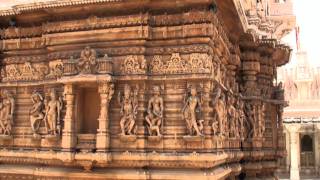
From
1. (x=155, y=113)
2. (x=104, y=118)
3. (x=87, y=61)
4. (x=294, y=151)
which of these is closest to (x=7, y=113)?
(x=87, y=61)

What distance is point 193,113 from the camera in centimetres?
893

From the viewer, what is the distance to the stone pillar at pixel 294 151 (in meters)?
33.2

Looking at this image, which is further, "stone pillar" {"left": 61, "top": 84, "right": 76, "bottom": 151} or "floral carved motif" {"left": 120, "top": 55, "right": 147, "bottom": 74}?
"stone pillar" {"left": 61, "top": 84, "right": 76, "bottom": 151}

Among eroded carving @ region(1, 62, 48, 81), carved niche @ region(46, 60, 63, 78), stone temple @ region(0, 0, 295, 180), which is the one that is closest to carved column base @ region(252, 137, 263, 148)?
stone temple @ region(0, 0, 295, 180)

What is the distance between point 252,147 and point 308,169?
26718mm

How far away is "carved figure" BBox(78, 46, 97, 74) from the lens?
31.8 ft

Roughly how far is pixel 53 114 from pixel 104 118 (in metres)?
1.51

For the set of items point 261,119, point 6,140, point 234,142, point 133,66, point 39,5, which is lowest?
point 234,142

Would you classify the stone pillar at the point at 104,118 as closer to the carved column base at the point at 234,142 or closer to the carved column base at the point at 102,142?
the carved column base at the point at 102,142

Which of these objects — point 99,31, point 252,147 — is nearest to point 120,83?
point 99,31

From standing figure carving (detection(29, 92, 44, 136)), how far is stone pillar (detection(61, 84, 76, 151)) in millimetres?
956

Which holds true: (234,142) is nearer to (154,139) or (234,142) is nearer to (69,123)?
(154,139)

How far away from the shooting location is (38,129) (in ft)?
34.1

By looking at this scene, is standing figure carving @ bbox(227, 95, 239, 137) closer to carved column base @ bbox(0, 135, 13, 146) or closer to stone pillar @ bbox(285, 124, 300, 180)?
carved column base @ bbox(0, 135, 13, 146)
